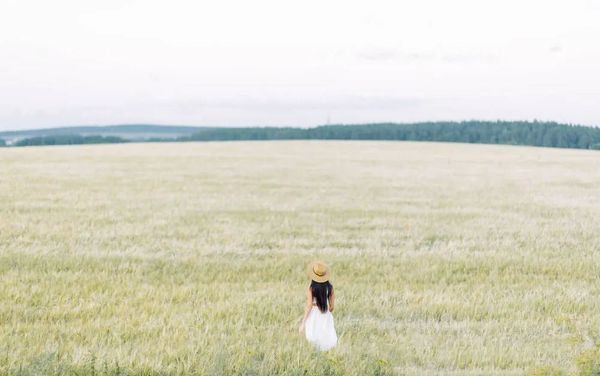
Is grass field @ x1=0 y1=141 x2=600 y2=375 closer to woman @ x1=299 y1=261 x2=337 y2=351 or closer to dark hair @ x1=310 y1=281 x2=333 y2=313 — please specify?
woman @ x1=299 y1=261 x2=337 y2=351

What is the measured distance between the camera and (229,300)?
26.1 ft

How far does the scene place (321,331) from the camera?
612 cm

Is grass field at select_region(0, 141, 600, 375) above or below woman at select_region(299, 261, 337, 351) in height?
below

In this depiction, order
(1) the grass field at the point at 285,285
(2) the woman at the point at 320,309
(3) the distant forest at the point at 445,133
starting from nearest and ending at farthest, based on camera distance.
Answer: (2) the woman at the point at 320,309 < (1) the grass field at the point at 285,285 < (3) the distant forest at the point at 445,133

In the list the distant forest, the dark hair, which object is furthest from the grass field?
the distant forest

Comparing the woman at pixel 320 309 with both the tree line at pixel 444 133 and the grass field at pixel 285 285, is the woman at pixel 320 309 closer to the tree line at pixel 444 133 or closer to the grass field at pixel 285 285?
the grass field at pixel 285 285

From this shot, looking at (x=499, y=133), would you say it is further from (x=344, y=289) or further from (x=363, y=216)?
(x=344, y=289)

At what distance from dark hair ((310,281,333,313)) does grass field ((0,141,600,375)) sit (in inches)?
18.0

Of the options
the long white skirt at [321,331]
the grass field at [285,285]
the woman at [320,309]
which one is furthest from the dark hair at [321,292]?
the grass field at [285,285]

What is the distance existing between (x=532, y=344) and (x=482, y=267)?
12.9 feet

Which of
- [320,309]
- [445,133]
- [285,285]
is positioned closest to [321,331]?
[320,309]

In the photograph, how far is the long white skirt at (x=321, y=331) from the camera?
609cm

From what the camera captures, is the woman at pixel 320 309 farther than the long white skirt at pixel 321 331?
No

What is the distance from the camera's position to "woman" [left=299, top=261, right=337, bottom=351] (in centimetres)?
588
